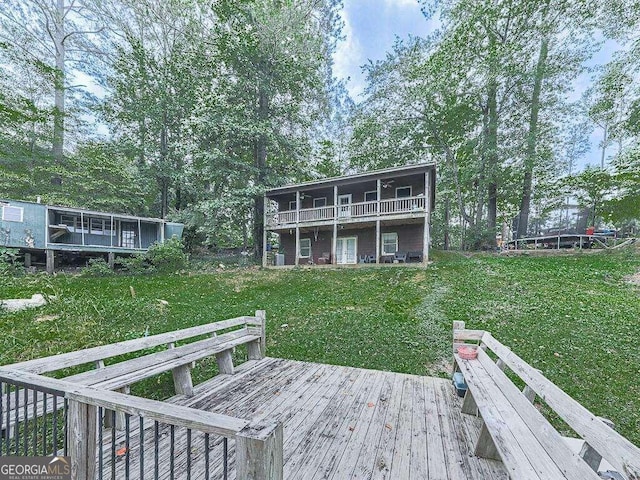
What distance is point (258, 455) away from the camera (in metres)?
1.12

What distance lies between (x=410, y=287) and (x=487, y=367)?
21.1ft

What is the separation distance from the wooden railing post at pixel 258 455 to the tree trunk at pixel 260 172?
16.1 m

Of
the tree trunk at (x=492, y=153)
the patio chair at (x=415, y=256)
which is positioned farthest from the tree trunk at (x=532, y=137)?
the patio chair at (x=415, y=256)

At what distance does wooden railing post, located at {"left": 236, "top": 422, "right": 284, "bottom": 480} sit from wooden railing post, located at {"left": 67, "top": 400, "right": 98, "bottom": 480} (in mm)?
1017

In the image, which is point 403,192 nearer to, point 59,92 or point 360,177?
point 360,177

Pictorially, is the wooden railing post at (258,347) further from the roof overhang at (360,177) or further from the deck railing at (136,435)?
the roof overhang at (360,177)

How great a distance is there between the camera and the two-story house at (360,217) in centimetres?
1339

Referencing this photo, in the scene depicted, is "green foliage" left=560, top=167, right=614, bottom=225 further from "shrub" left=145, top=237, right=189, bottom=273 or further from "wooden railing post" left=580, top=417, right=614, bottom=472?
"shrub" left=145, top=237, right=189, bottom=273

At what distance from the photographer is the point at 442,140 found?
1870cm

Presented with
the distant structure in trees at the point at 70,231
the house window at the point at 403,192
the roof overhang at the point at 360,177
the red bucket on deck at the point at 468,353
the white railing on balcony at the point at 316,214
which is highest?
the roof overhang at the point at 360,177

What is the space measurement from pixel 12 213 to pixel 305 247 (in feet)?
43.6

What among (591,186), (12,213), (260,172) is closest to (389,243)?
(260,172)

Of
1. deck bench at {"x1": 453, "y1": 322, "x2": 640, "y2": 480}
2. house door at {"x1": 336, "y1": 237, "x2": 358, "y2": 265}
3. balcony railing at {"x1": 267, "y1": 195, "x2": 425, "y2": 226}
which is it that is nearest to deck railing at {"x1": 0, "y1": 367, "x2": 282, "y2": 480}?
deck bench at {"x1": 453, "y1": 322, "x2": 640, "y2": 480}

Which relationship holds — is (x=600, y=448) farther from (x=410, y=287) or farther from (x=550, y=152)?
(x=550, y=152)
